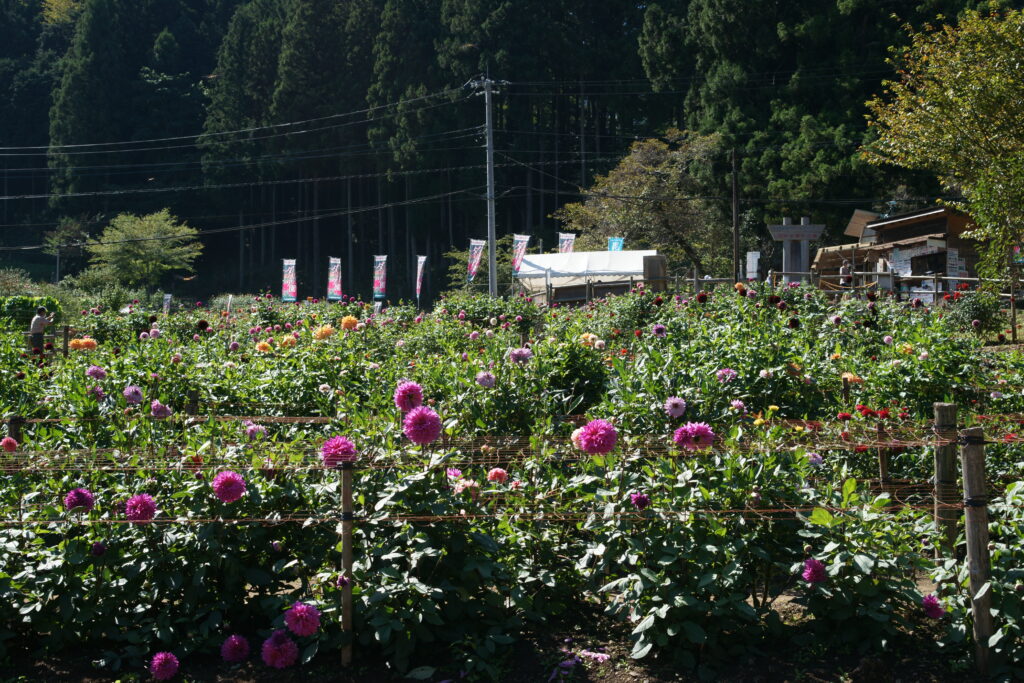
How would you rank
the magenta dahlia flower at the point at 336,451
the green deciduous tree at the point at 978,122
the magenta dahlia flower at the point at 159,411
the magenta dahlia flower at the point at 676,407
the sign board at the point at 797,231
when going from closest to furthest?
the magenta dahlia flower at the point at 336,451 < the magenta dahlia flower at the point at 676,407 < the magenta dahlia flower at the point at 159,411 < the green deciduous tree at the point at 978,122 < the sign board at the point at 797,231

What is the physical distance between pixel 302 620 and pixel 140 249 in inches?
1890

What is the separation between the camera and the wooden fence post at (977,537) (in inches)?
142

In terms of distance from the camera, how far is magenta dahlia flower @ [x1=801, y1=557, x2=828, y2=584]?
3.62 meters

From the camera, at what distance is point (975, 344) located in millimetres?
7055

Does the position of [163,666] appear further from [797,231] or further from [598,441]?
[797,231]

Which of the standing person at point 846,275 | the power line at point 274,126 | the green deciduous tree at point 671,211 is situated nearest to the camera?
the standing person at point 846,275

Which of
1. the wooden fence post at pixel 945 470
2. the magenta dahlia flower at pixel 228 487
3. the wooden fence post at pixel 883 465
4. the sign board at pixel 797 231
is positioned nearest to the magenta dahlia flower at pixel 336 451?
the magenta dahlia flower at pixel 228 487

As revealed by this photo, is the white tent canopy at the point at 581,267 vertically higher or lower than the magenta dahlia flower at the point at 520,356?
higher

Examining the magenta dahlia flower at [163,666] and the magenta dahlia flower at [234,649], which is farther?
the magenta dahlia flower at [234,649]

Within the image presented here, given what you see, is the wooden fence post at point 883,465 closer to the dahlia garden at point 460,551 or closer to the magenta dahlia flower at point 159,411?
the dahlia garden at point 460,551

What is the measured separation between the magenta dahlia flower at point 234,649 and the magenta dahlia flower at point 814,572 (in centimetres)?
212

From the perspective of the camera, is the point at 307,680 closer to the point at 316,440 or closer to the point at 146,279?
the point at 316,440

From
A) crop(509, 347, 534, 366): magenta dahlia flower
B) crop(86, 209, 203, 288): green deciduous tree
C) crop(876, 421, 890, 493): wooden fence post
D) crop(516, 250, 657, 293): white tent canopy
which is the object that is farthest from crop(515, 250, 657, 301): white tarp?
crop(876, 421, 890, 493): wooden fence post

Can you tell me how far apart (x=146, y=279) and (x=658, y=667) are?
48.9 m
